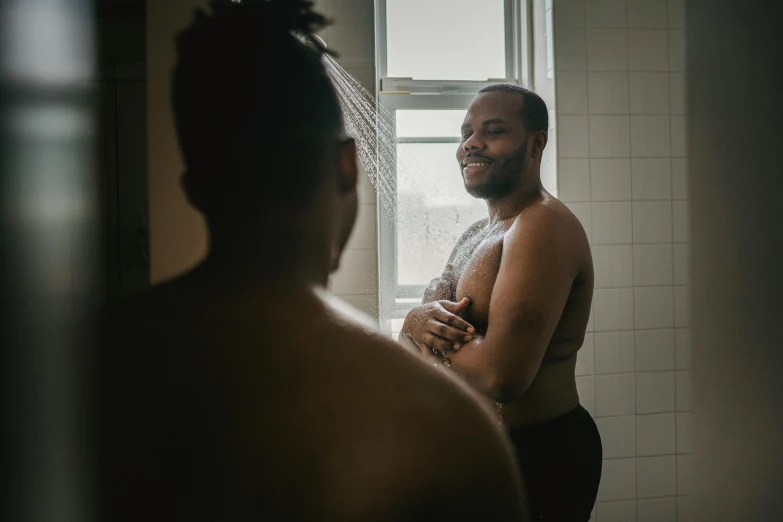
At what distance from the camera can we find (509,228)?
0.49m

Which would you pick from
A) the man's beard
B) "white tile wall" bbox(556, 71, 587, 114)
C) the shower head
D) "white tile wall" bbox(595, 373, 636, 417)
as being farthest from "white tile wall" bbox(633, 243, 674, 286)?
the shower head

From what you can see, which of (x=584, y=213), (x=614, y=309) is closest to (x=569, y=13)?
(x=584, y=213)

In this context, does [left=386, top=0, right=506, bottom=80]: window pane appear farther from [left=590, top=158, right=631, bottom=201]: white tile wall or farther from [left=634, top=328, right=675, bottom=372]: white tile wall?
[left=634, top=328, right=675, bottom=372]: white tile wall

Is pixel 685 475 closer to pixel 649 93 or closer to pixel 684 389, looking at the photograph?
pixel 684 389

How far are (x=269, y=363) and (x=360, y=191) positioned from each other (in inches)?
4.0

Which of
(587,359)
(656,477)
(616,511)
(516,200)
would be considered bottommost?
(616,511)

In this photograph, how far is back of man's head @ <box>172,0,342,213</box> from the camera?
0.58 ft

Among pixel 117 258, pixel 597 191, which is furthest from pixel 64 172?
pixel 597 191

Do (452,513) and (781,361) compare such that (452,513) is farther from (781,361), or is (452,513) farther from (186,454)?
(781,361)

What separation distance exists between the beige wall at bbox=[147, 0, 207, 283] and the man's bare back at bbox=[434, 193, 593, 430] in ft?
0.91

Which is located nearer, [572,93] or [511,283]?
[511,283]

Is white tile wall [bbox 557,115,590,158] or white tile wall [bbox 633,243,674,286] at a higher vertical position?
white tile wall [bbox 557,115,590,158]

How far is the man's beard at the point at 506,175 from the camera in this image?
506mm

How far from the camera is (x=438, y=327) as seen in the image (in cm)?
36
